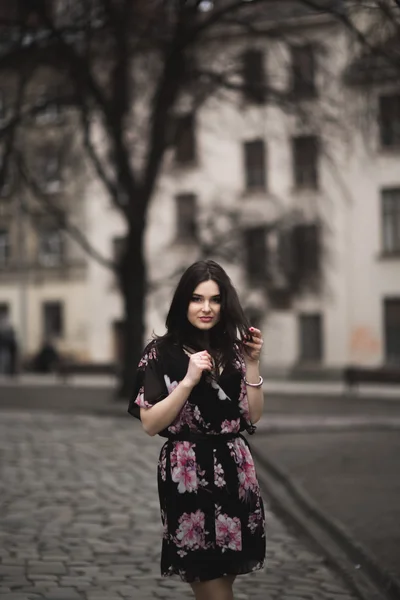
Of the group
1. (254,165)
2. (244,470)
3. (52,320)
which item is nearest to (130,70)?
(244,470)

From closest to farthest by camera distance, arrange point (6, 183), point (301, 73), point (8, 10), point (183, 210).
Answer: point (8, 10) → point (301, 73) → point (6, 183) → point (183, 210)

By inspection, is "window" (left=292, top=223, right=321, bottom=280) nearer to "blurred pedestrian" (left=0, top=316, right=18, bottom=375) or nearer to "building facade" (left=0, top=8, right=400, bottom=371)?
"building facade" (left=0, top=8, right=400, bottom=371)

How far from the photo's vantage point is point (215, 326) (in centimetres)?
462

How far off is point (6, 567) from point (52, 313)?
148 feet

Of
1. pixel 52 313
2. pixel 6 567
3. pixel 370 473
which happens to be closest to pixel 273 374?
pixel 52 313

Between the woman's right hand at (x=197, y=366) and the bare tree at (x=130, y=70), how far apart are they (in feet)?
44.4

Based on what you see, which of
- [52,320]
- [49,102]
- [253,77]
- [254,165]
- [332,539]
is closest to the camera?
[332,539]

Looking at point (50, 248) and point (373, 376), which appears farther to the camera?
point (50, 248)

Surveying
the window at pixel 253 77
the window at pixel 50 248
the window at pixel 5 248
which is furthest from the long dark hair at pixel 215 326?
the window at pixel 5 248

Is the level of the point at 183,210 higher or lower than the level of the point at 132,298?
higher

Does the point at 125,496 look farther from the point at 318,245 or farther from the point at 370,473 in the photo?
the point at 318,245

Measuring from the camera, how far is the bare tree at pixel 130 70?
18.9 metres

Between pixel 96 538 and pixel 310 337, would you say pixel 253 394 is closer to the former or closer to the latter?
pixel 96 538

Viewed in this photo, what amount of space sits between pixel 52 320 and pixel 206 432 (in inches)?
1876
